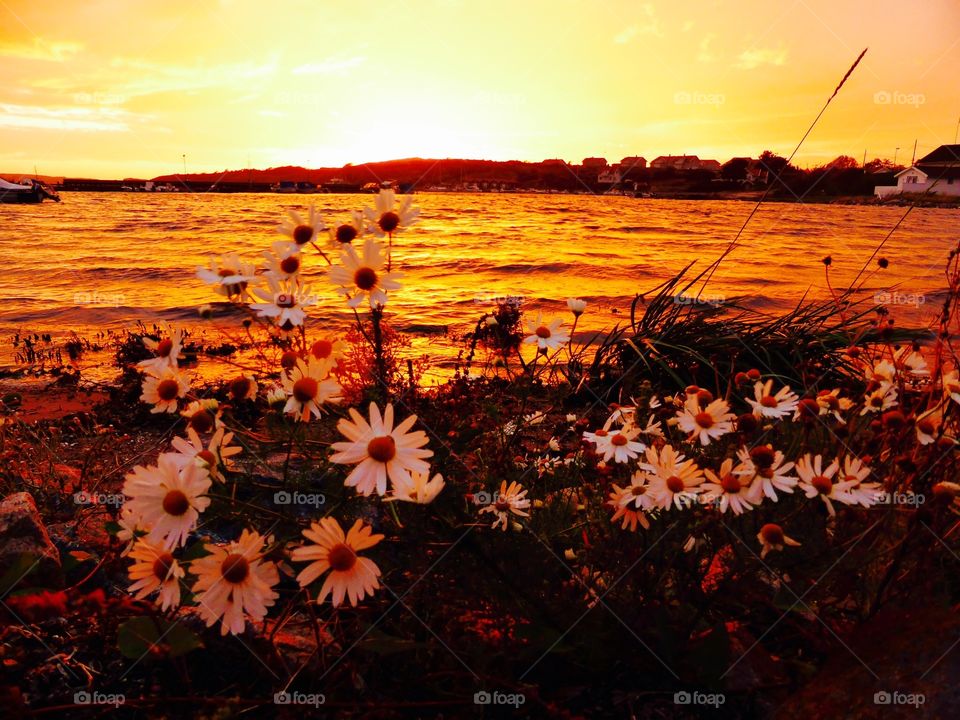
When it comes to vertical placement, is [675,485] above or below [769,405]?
below

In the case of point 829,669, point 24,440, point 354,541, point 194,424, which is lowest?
point 24,440

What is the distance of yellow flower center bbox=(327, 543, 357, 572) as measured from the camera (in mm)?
1179

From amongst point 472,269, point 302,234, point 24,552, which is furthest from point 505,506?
point 472,269

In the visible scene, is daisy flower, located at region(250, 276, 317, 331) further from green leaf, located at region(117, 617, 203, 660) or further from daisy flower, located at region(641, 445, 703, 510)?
daisy flower, located at region(641, 445, 703, 510)

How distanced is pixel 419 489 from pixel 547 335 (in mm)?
1195

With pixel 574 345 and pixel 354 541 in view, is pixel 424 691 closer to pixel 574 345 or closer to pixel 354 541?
pixel 354 541

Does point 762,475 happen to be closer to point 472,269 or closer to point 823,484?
point 823,484

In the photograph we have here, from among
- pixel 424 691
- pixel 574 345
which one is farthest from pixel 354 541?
pixel 574 345

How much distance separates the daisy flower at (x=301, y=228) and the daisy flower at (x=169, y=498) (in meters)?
0.58

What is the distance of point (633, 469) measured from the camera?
2.44 metres

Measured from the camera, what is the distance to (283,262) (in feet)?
4.66

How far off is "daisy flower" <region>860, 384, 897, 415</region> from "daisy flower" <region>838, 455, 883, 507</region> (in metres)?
0.36

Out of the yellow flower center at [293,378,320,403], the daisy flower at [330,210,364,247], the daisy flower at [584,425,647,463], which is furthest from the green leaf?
the daisy flower at [584,425,647,463]

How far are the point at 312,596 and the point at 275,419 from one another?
1.93 ft
